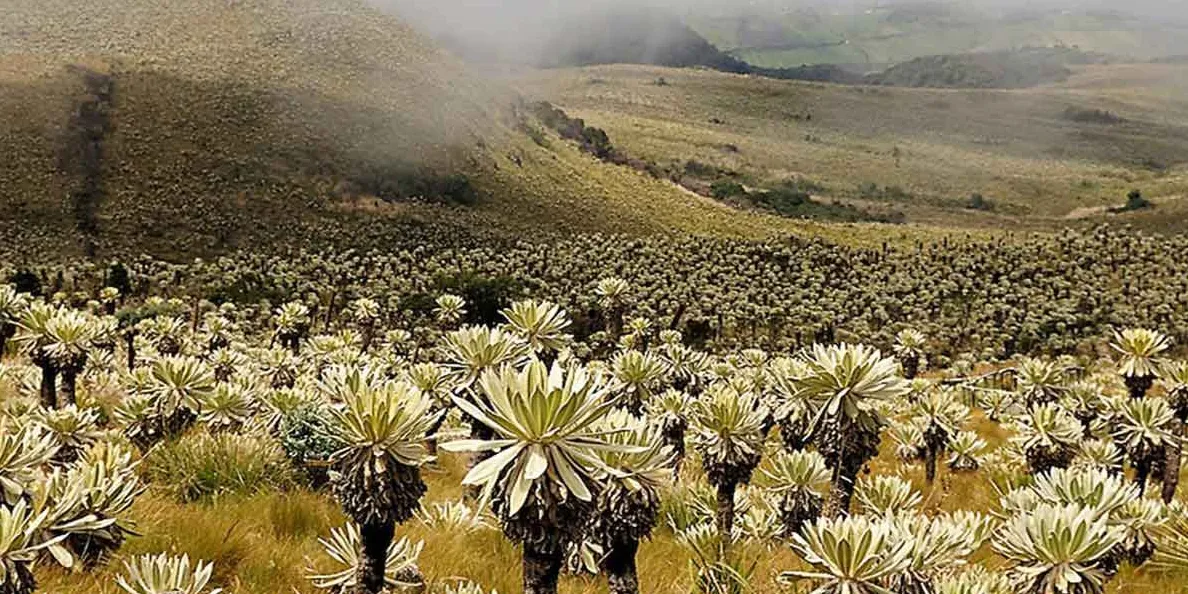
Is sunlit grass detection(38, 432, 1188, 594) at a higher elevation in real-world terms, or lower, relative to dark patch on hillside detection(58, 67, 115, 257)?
higher

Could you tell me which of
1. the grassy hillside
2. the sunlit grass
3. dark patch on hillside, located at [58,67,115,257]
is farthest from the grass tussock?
the grassy hillside

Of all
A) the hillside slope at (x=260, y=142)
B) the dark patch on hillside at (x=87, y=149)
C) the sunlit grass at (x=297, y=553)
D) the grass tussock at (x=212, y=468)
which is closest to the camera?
the sunlit grass at (x=297, y=553)

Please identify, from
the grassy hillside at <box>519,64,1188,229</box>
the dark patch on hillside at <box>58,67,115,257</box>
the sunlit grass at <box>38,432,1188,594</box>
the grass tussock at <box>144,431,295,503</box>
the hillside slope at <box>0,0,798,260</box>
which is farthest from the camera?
the grassy hillside at <box>519,64,1188,229</box>

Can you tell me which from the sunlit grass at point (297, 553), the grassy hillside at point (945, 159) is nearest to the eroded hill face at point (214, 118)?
the grassy hillside at point (945, 159)

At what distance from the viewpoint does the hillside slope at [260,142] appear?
67000mm

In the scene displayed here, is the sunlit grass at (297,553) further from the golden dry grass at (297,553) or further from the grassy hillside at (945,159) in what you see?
the grassy hillside at (945,159)

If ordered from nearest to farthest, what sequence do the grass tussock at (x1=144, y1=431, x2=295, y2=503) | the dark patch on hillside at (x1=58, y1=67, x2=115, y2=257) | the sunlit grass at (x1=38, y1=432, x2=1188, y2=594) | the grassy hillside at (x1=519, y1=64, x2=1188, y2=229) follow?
the sunlit grass at (x1=38, y1=432, x2=1188, y2=594) → the grass tussock at (x1=144, y1=431, x2=295, y2=503) → the dark patch on hillside at (x1=58, y1=67, x2=115, y2=257) → the grassy hillside at (x1=519, y1=64, x2=1188, y2=229)

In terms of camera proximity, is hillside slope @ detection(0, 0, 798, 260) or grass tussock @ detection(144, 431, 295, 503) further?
hillside slope @ detection(0, 0, 798, 260)

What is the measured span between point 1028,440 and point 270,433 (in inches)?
310

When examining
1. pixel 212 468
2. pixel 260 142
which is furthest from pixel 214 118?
pixel 212 468

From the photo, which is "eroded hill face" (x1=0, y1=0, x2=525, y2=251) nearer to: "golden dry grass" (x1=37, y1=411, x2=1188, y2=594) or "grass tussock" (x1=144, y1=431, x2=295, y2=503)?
"grass tussock" (x1=144, y1=431, x2=295, y2=503)

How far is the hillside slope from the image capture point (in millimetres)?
67000

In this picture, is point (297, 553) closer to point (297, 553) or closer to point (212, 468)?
point (297, 553)

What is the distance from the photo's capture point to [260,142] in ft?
262
